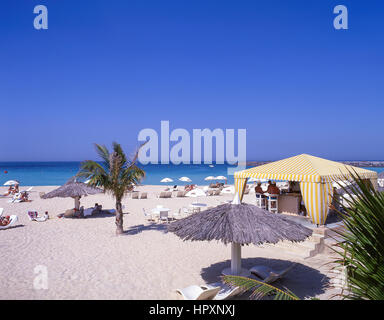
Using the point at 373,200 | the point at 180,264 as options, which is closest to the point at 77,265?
the point at 180,264

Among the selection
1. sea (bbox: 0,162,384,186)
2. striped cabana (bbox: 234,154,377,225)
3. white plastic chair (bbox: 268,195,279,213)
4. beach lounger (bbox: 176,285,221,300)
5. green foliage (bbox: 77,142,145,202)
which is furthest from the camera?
sea (bbox: 0,162,384,186)

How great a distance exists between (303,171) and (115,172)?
269 inches

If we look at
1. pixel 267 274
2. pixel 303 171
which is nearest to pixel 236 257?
pixel 267 274

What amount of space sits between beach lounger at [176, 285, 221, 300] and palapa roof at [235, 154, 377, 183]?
531 centimetres

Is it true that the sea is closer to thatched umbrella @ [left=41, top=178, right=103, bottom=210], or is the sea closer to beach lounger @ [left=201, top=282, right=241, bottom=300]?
thatched umbrella @ [left=41, top=178, right=103, bottom=210]

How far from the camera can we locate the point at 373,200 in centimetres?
189

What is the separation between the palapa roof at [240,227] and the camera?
5016 mm

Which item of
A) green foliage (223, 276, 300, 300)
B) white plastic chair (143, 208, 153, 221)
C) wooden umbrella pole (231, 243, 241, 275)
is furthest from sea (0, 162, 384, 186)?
green foliage (223, 276, 300, 300)

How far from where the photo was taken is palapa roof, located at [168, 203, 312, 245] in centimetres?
502

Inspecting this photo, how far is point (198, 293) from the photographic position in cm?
470

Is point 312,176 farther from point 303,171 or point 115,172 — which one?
point 115,172
